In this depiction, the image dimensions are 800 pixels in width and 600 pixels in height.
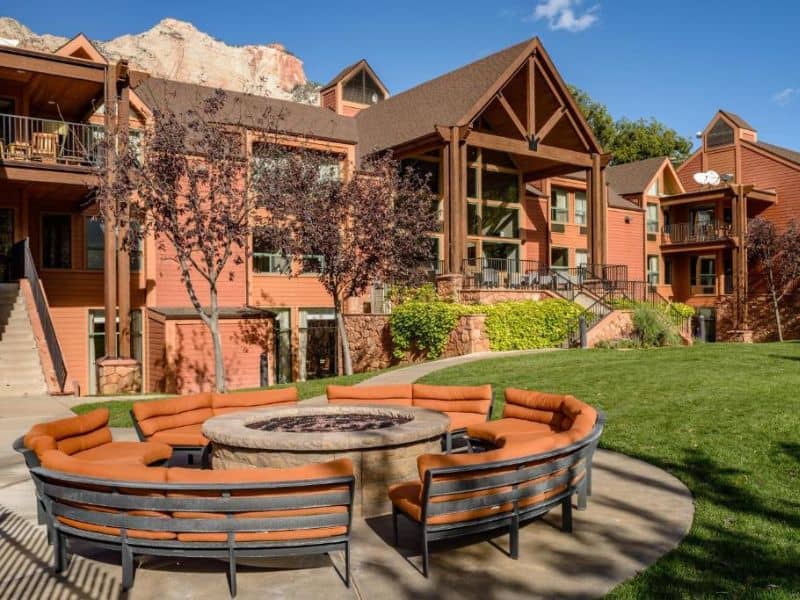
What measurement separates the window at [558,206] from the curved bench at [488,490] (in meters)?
30.6

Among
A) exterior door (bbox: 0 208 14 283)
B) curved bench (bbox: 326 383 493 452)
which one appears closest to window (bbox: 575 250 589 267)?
exterior door (bbox: 0 208 14 283)

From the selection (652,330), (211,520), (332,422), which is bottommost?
(211,520)

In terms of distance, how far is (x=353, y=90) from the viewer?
33.7 metres

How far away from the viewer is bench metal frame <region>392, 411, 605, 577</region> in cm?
506

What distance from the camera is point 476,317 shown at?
21297 mm

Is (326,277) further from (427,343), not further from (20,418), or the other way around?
(20,418)

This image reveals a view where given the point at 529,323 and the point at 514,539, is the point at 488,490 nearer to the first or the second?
the point at 514,539

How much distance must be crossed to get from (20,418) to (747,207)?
123 ft

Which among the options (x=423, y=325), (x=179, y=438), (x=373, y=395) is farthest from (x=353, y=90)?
(x=179, y=438)

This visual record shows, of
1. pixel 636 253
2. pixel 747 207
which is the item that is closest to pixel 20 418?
pixel 636 253

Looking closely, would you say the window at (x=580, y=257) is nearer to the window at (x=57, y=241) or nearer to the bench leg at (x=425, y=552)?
the window at (x=57, y=241)

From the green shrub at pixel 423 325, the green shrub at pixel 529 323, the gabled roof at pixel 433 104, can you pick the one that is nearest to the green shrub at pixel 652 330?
the green shrub at pixel 529 323

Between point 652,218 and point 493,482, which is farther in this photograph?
point 652,218

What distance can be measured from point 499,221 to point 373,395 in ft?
72.2
